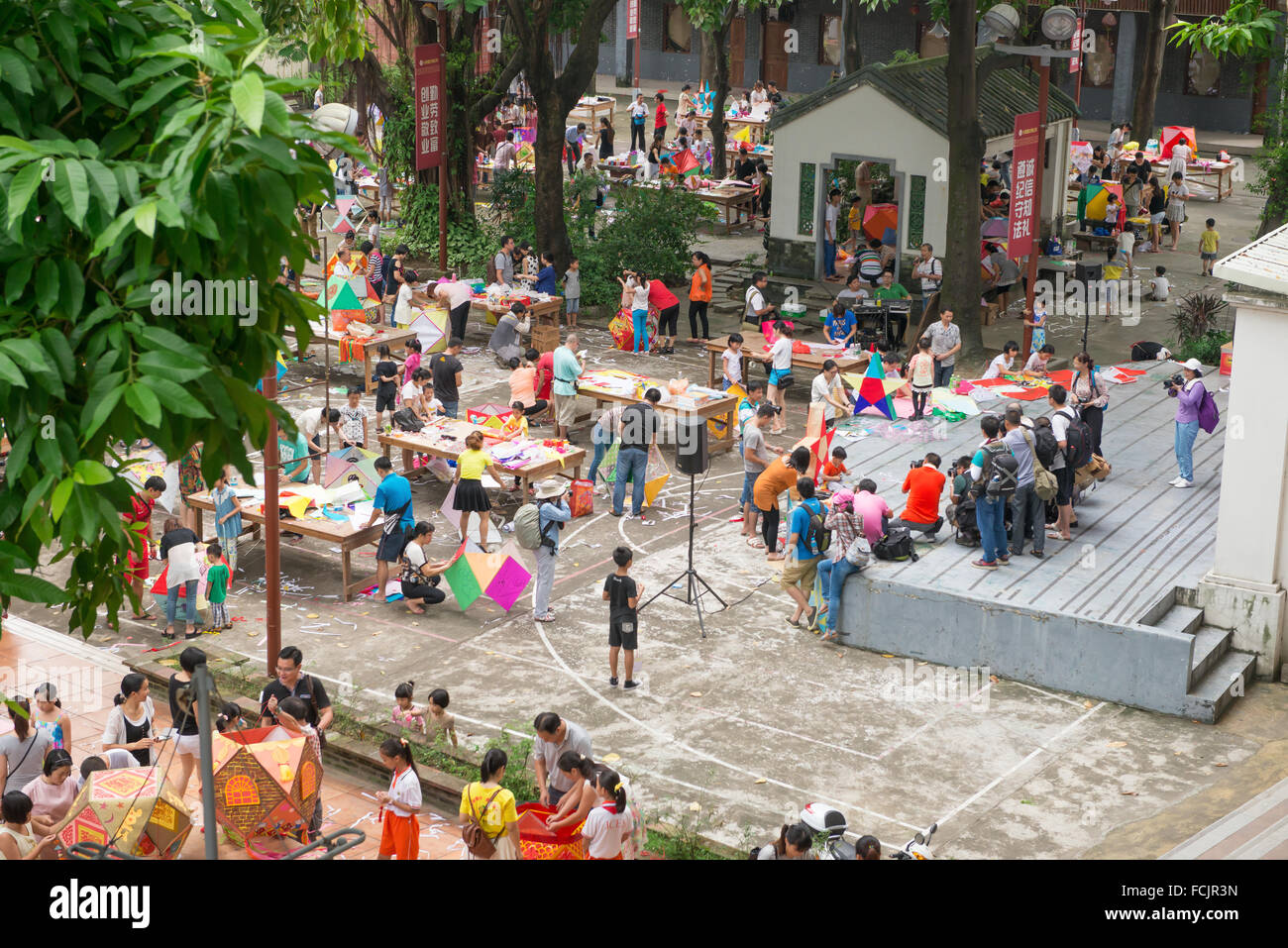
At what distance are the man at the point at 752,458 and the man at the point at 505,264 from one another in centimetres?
939

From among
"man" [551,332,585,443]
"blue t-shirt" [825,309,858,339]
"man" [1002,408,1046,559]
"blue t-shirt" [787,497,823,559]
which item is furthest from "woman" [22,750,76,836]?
"blue t-shirt" [825,309,858,339]

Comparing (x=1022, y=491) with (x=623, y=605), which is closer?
(x=623, y=605)

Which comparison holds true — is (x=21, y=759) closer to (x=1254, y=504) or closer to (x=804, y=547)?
(x=804, y=547)

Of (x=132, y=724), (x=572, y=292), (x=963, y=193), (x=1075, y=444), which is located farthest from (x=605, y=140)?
(x=132, y=724)

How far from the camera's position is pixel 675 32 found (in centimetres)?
5509

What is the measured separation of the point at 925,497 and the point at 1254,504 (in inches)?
125

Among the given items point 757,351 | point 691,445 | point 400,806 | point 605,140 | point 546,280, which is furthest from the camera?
point 605,140

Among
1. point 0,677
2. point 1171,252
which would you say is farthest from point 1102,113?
point 0,677

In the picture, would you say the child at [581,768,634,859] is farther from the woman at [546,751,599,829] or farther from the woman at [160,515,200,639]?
the woman at [160,515,200,639]

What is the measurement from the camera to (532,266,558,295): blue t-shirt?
26.2 meters

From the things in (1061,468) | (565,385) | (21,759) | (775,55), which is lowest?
(21,759)

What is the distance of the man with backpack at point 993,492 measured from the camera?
15648mm

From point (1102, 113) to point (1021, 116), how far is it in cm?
2583
